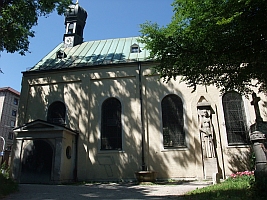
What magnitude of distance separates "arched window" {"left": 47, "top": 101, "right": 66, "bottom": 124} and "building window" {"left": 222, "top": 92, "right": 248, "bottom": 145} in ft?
34.8

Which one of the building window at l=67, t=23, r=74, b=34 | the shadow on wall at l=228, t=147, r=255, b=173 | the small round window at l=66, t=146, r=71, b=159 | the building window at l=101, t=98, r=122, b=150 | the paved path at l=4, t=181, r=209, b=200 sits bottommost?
the paved path at l=4, t=181, r=209, b=200

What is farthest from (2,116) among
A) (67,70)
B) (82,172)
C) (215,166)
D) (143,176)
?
(215,166)

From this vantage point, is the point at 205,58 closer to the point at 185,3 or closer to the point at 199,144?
the point at 185,3

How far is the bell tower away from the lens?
833 inches

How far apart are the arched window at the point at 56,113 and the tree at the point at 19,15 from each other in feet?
15.1

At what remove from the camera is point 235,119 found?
1385 centimetres

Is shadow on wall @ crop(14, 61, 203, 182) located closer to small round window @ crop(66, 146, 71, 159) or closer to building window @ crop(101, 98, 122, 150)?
building window @ crop(101, 98, 122, 150)

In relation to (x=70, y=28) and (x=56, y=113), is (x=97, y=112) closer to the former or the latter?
(x=56, y=113)

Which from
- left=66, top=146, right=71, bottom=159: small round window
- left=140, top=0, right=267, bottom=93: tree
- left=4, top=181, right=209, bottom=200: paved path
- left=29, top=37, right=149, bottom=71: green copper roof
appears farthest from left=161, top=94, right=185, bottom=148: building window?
left=140, top=0, right=267, bottom=93: tree

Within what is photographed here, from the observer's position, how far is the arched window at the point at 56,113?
15508 millimetres

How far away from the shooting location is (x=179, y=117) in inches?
561

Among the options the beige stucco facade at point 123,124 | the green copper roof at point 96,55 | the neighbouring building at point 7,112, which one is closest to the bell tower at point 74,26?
the green copper roof at point 96,55

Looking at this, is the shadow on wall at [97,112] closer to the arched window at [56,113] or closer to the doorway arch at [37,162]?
the arched window at [56,113]

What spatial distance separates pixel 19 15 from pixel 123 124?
855cm
